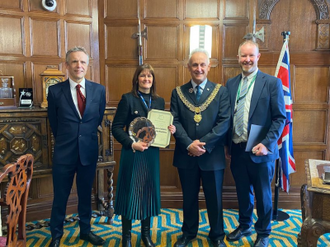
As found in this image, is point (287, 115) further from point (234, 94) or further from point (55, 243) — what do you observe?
point (55, 243)

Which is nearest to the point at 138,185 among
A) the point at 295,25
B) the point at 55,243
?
the point at 55,243

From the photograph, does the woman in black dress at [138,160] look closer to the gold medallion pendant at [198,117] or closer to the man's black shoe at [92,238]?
the gold medallion pendant at [198,117]

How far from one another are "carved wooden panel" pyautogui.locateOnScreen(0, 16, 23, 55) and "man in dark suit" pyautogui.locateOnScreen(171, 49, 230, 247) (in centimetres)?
169

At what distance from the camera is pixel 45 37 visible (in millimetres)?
3029

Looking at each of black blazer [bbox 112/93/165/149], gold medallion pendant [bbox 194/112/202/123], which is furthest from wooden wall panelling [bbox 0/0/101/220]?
gold medallion pendant [bbox 194/112/202/123]

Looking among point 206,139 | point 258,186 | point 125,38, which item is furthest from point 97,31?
point 258,186

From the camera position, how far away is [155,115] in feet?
7.43

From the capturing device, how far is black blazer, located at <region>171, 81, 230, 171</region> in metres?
2.29

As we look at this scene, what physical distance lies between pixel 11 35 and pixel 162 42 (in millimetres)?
1520

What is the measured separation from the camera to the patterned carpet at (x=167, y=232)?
262cm

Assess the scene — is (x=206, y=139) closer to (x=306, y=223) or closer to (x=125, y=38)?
(x=306, y=223)

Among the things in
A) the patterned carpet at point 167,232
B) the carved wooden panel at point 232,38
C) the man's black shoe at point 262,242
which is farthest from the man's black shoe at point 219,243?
the carved wooden panel at point 232,38

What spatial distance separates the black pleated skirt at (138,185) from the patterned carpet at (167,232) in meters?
0.46

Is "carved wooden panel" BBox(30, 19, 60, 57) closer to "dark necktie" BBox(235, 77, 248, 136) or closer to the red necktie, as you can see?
the red necktie
